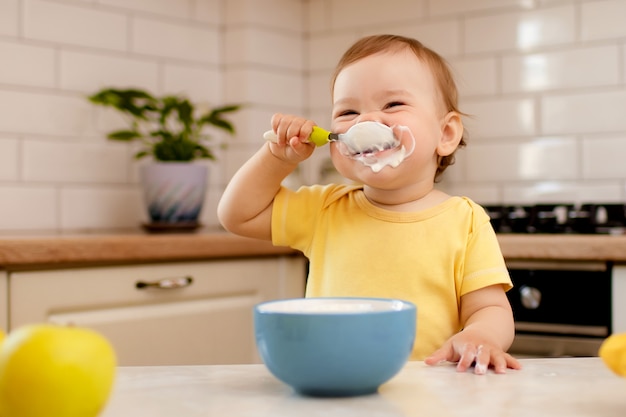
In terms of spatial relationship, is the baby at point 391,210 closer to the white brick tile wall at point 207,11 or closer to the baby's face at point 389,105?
the baby's face at point 389,105

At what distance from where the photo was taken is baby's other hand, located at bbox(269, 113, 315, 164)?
103 cm

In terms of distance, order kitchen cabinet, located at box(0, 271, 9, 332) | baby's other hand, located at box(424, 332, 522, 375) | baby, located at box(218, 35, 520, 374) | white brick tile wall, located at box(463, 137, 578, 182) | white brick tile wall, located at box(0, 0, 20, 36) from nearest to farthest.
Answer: baby's other hand, located at box(424, 332, 522, 375) < baby, located at box(218, 35, 520, 374) < kitchen cabinet, located at box(0, 271, 9, 332) < white brick tile wall, located at box(0, 0, 20, 36) < white brick tile wall, located at box(463, 137, 578, 182)

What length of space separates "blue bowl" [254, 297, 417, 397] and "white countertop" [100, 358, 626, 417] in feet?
0.05

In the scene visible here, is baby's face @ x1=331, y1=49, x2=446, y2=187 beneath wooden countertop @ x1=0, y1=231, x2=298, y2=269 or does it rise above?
above

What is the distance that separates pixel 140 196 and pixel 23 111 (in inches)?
16.4

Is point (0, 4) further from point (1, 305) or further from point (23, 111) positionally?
point (1, 305)

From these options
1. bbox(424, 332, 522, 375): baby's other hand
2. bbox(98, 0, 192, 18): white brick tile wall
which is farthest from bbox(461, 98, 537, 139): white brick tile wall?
bbox(424, 332, 522, 375): baby's other hand

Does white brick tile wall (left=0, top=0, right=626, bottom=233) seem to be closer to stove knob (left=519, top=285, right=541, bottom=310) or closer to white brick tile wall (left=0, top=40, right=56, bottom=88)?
white brick tile wall (left=0, top=40, right=56, bottom=88)

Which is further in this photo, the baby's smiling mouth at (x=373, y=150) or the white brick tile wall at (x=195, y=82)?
the white brick tile wall at (x=195, y=82)

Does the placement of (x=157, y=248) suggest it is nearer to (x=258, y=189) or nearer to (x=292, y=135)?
(x=258, y=189)

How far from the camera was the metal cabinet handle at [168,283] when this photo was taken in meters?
1.73

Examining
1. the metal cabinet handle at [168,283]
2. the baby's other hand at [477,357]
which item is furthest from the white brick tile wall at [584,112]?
the baby's other hand at [477,357]

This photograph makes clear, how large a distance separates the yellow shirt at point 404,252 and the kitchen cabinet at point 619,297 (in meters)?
0.60

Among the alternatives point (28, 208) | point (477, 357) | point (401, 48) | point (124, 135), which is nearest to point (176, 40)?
point (124, 135)
